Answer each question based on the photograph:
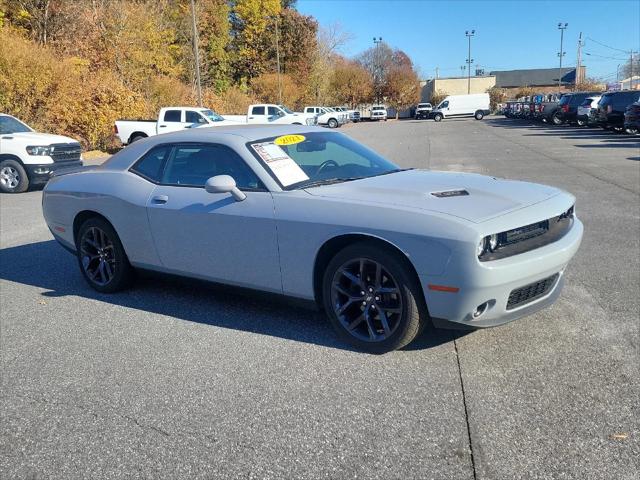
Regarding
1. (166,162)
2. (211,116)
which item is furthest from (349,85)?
(166,162)

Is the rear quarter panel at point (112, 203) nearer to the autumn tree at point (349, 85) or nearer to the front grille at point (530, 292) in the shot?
the front grille at point (530, 292)

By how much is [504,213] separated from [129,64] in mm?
29865

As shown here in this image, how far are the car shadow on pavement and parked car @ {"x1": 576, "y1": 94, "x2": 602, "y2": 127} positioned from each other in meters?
28.6

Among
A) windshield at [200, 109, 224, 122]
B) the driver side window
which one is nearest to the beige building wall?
windshield at [200, 109, 224, 122]

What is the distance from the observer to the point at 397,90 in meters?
90.7

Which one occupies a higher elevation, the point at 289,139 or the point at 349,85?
the point at 349,85

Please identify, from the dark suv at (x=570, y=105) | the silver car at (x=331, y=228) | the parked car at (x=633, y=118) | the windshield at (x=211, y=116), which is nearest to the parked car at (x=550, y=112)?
the dark suv at (x=570, y=105)

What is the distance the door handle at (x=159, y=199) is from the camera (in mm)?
4686

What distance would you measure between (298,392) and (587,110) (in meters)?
32.5

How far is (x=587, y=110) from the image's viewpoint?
31281mm

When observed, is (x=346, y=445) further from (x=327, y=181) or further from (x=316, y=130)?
(x=316, y=130)

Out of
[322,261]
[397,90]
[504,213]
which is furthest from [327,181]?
[397,90]

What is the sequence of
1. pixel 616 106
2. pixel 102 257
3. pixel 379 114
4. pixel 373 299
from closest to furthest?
pixel 373 299, pixel 102 257, pixel 616 106, pixel 379 114

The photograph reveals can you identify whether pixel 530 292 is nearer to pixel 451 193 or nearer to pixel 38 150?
pixel 451 193
